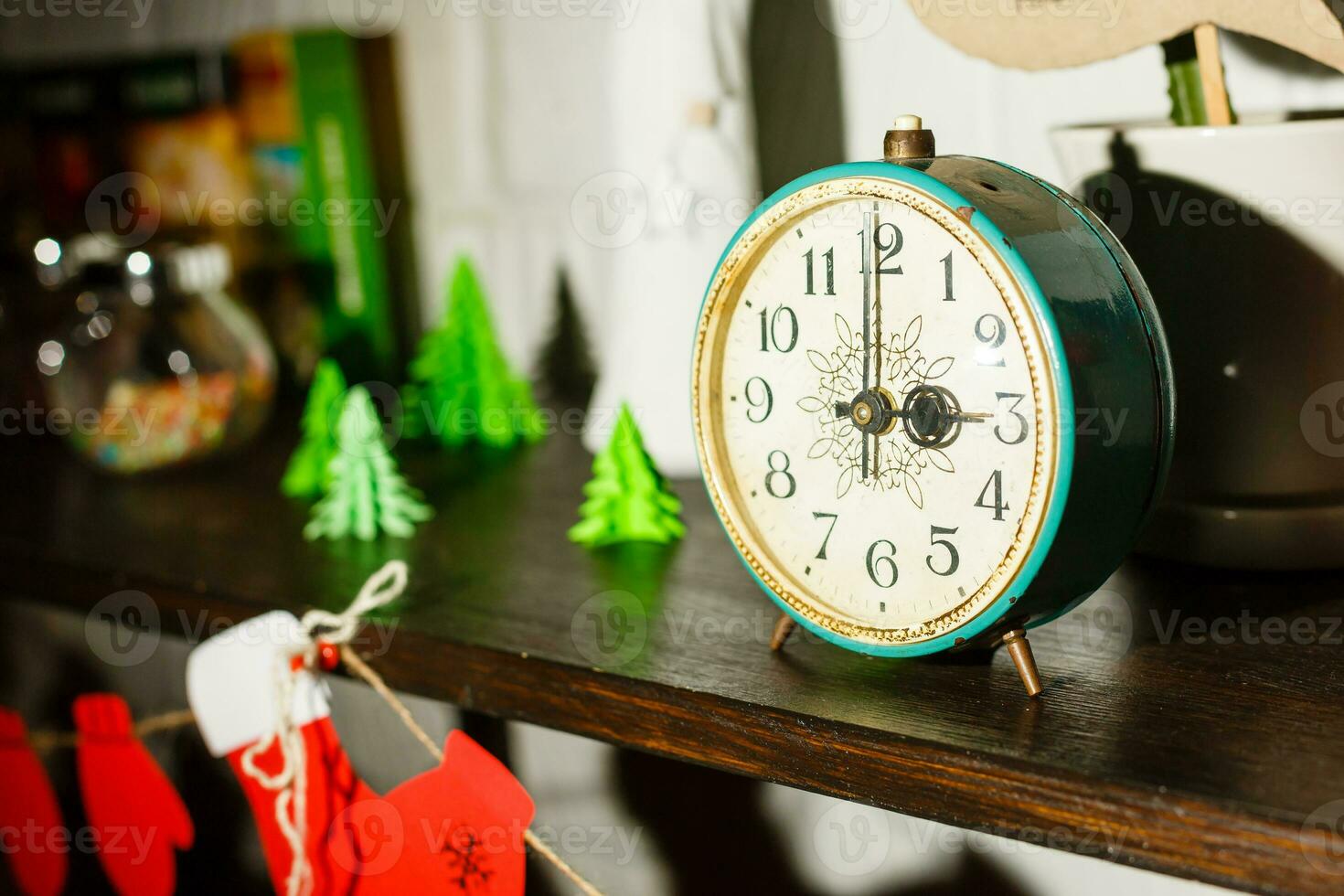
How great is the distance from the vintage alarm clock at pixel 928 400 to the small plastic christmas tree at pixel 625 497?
19 centimetres

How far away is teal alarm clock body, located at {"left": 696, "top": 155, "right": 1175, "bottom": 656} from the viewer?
521 mm

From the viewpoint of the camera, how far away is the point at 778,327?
623 mm

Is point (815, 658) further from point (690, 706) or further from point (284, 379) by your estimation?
point (284, 379)

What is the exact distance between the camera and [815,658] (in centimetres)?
64

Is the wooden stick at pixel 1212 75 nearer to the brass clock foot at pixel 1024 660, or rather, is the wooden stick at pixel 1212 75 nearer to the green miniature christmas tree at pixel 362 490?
the brass clock foot at pixel 1024 660

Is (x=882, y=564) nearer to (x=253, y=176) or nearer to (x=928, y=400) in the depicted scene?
(x=928, y=400)
